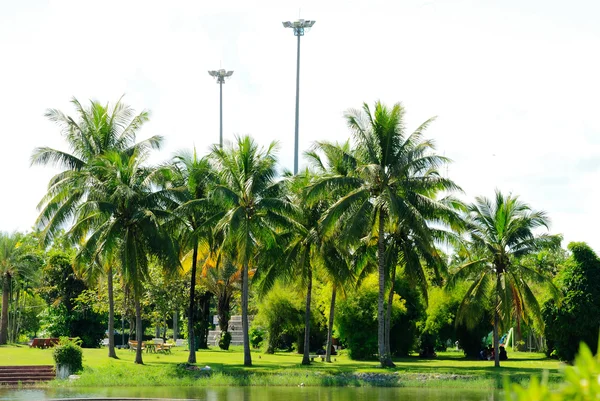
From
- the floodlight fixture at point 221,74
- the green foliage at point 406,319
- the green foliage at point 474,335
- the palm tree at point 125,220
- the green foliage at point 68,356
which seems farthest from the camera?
the floodlight fixture at point 221,74

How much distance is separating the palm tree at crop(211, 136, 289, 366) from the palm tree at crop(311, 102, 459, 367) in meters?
2.48

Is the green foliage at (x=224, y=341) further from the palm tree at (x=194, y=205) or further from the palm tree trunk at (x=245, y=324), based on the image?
the palm tree trunk at (x=245, y=324)

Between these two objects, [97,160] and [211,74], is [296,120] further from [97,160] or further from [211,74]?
[97,160]

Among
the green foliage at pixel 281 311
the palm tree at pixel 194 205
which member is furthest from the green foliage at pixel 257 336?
the palm tree at pixel 194 205

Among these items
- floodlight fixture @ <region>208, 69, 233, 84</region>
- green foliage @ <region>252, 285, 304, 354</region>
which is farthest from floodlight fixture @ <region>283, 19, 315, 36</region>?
green foliage @ <region>252, 285, 304, 354</region>

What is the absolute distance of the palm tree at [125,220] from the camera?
35500mm

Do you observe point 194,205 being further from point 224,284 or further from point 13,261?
point 13,261

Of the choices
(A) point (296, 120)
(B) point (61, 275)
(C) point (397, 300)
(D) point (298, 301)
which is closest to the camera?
(C) point (397, 300)

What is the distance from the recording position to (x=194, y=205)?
1484 inches

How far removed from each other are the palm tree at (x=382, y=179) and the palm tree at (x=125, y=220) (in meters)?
7.26

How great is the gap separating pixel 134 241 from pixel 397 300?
619 inches

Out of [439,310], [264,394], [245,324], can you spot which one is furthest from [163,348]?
[264,394]

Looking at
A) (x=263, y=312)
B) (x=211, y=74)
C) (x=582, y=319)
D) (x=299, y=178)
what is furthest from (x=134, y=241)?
(x=211, y=74)

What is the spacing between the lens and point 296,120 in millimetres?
59438
